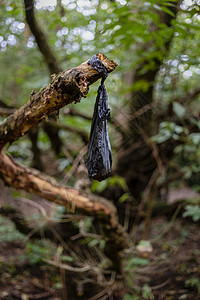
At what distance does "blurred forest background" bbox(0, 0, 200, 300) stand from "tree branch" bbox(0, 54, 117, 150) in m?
1.08

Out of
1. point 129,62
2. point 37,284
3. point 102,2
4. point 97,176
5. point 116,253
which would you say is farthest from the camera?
point 129,62

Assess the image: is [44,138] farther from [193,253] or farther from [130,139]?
[193,253]

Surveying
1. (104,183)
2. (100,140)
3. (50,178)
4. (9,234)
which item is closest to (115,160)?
(104,183)

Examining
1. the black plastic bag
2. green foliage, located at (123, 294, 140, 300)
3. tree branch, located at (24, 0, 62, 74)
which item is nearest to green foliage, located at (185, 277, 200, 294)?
green foliage, located at (123, 294, 140, 300)

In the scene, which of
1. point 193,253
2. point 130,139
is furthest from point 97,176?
point 193,253

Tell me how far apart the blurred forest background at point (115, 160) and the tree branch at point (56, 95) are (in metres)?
1.08

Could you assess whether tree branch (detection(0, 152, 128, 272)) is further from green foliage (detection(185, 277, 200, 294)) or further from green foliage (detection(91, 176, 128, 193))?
green foliage (detection(185, 277, 200, 294))

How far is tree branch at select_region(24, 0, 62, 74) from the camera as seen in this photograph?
2.57 m

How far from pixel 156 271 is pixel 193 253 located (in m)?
0.92

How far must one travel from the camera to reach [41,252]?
139 inches

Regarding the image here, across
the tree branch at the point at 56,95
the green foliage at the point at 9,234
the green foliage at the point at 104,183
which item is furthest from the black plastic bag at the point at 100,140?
the green foliage at the point at 9,234

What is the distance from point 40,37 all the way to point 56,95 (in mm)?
2024

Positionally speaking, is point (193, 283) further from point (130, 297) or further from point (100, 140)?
point (100, 140)

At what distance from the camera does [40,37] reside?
3.05 m
